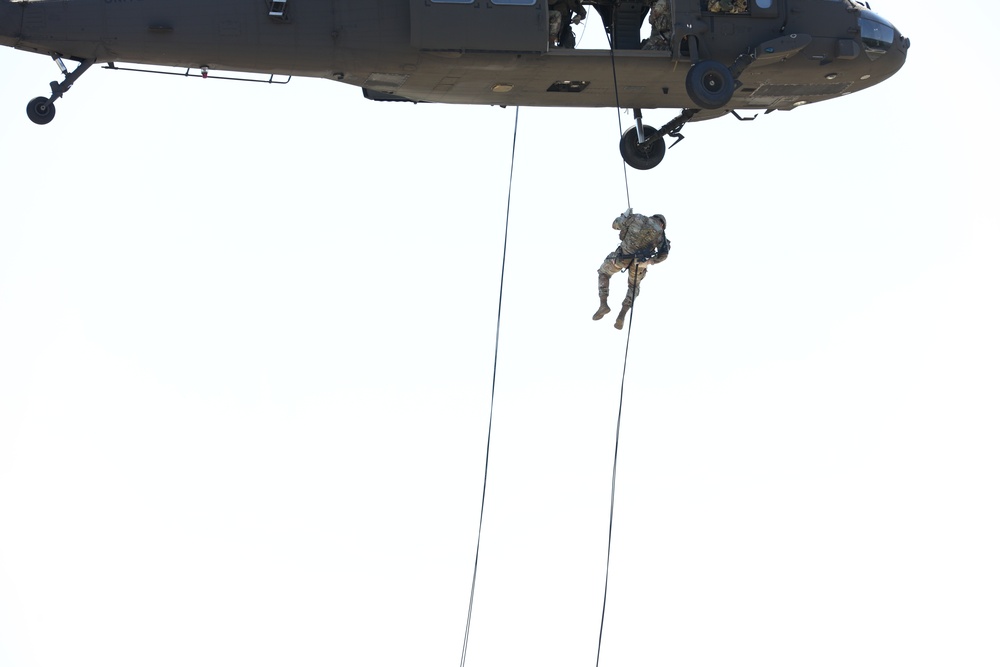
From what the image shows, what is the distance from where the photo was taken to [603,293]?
33.0 m

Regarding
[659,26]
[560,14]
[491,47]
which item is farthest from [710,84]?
[491,47]

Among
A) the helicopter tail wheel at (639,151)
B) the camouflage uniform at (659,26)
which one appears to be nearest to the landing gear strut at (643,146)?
the helicopter tail wheel at (639,151)

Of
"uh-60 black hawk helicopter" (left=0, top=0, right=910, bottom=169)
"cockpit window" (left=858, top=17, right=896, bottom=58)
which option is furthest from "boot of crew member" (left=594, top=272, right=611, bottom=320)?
"cockpit window" (left=858, top=17, right=896, bottom=58)

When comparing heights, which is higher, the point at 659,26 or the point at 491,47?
the point at 659,26

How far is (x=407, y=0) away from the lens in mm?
31344

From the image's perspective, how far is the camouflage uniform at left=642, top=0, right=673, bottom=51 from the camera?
107 ft

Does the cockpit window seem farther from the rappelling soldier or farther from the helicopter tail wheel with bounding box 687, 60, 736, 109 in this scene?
the rappelling soldier

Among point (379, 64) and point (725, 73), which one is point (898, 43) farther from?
point (379, 64)

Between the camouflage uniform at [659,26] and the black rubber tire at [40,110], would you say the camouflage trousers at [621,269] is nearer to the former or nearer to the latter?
the camouflage uniform at [659,26]

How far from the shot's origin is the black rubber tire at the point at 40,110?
98.0ft

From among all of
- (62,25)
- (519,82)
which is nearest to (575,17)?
(519,82)

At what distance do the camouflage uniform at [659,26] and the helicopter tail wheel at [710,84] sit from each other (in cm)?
63

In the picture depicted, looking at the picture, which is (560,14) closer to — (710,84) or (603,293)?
(710,84)

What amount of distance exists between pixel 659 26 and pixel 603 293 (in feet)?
13.4
